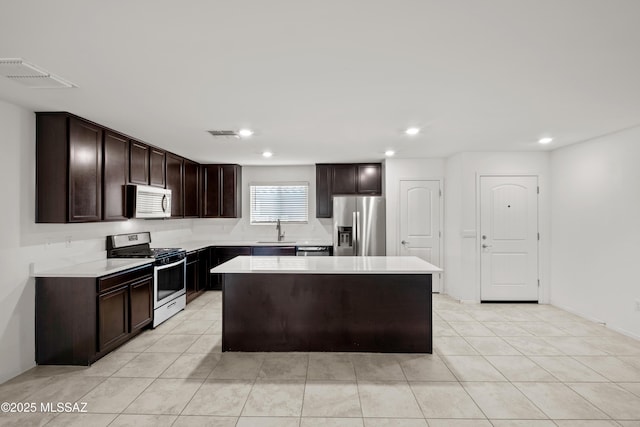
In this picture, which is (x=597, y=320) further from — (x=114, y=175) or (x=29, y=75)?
(x=29, y=75)

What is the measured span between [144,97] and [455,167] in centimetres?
440

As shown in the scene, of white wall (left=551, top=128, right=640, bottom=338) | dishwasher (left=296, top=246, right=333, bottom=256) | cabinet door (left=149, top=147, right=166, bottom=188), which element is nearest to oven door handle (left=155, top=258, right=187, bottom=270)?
cabinet door (left=149, top=147, right=166, bottom=188)

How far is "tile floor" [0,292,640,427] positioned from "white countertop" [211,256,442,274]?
84 cm

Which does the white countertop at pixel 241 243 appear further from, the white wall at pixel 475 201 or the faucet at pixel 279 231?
the white wall at pixel 475 201

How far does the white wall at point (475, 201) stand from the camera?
5.00m

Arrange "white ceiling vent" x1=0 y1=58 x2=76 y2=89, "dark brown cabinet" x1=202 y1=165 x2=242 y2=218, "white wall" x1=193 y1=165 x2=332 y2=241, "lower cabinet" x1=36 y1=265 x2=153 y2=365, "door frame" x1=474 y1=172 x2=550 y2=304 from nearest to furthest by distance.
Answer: "white ceiling vent" x1=0 y1=58 x2=76 y2=89, "lower cabinet" x1=36 y1=265 x2=153 y2=365, "door frame" x1=474 y1=172 x2=550 y2=304, "dark brown cabinet" x1=202 y1=165 x2=242 y2=218, "white wall" x1=193 y1=165 x2=332 y2=241

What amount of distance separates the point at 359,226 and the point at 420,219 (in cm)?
105

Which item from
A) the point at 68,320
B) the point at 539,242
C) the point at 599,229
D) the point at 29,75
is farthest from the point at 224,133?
the point at 539,242

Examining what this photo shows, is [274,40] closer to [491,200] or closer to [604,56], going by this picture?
[604,56]

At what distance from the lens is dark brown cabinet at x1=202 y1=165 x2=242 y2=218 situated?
612 centimetres

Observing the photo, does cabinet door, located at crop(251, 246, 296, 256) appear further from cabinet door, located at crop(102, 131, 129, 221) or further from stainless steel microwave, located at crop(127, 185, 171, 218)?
cabinet door, located at crop(102, 131, 129, 221)

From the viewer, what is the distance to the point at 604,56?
1979 mm

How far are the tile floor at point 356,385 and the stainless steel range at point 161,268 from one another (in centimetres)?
51

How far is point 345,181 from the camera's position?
5988mm
